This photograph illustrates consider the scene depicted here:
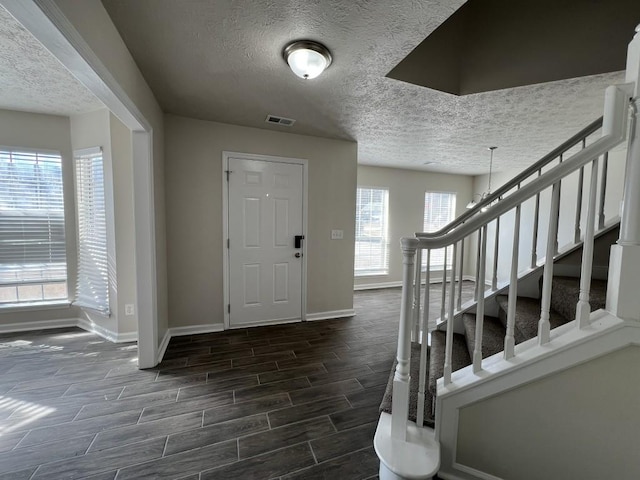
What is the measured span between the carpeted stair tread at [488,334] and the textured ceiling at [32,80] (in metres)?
3.41

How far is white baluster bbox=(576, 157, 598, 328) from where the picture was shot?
1.09 meters

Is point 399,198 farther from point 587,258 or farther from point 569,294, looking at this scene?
point 587,258

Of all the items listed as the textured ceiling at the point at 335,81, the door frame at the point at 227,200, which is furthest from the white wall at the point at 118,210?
the door frame at the point at 227,200

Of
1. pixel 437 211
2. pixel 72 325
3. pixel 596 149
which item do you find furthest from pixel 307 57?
pixel 437 211

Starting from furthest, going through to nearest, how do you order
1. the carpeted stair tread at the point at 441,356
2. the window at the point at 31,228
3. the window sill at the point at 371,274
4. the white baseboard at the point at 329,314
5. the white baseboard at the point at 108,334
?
the window sill at the point at 371,274, the white baseboard at the point at 329,314, the window at the point at 31,228, the white baseboard at the point at 108,334, the carpeted stair tread at the point at 441,356

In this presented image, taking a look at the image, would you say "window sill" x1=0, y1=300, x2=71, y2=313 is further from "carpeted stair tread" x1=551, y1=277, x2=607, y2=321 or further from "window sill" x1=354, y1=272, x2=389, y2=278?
"carpeted stair tread" x1=551, y1=277, x2=607, y2=321

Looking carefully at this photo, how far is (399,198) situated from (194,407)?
4805 mm

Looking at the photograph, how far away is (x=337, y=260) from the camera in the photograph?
3676 millimetres

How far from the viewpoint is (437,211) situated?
589 centimetres

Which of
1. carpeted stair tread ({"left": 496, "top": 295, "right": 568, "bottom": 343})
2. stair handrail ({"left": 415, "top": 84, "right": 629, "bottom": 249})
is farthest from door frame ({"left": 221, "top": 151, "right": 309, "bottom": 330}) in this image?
stair handrail ({"left": 415, "top": 84, "right": 629, "bottom": 249})

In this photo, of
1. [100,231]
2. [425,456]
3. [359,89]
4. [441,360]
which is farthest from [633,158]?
[100,231]

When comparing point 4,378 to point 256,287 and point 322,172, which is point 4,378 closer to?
point 256,287

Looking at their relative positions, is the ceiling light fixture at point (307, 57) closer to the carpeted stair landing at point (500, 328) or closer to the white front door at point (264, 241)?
the white front door at point (264, 241)

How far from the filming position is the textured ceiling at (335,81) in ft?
4.76
